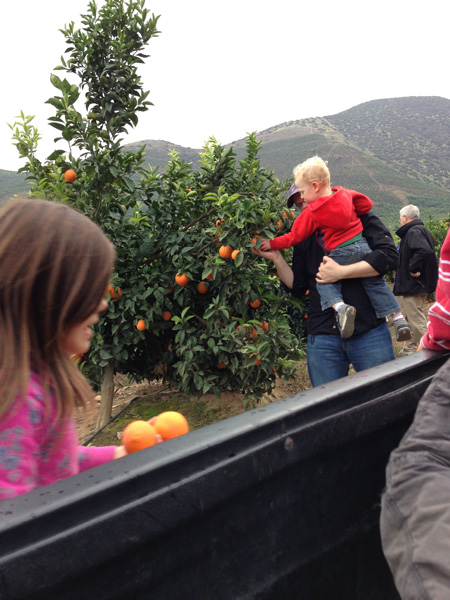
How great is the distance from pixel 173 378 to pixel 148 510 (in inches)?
111

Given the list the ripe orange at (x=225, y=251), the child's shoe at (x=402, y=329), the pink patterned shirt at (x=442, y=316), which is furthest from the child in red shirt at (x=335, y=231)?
the pink patterned shirt at (x=442, y=316)

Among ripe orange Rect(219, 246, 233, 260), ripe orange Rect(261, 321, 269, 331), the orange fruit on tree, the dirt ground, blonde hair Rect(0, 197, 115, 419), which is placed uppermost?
blonde hair Rect(0, 197, 115, 419)

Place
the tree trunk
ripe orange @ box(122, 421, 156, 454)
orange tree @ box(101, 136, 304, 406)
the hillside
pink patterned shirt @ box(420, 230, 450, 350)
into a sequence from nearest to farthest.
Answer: ripe orange @ box(122, 421, 156, 454) < pink patterned shirt @ box(420, 230, 450, 350) < orange tree @ box(101, 136, 304, 406) < the tree trunk < the hillside

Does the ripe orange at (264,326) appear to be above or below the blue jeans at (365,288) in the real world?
below

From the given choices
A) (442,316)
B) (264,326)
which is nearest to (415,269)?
(264,326)

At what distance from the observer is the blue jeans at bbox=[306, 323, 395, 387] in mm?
2133

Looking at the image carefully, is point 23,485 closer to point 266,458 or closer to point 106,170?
point 266,458

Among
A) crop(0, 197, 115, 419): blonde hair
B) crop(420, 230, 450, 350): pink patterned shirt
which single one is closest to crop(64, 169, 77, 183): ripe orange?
crop(0, 197, 115, 419): blonde hair

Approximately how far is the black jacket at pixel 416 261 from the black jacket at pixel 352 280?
12.1 ft

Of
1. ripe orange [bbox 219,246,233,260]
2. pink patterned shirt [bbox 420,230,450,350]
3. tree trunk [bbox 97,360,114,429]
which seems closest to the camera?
pink patterned shirt [bbox 420,230,450,350]

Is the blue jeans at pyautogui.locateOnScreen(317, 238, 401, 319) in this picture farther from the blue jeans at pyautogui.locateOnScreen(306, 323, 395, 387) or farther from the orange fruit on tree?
the orange fruit on tree

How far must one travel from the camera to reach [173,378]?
134 inches

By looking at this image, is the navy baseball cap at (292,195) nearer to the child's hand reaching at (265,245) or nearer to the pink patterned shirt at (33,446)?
the child's hand reaching at (265,245)

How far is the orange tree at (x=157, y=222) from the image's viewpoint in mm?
2734
